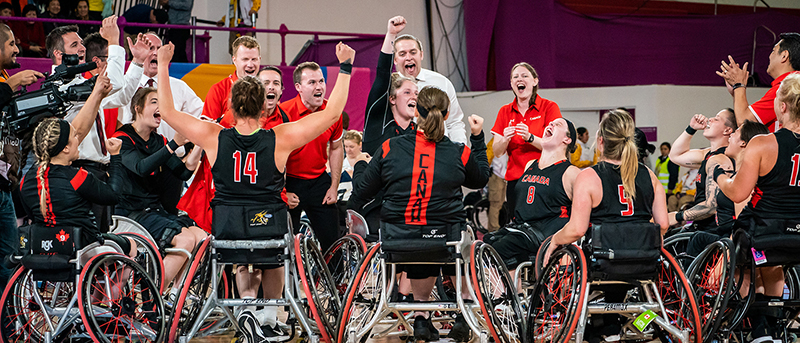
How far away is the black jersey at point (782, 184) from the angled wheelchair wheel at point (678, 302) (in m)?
A: 0.56

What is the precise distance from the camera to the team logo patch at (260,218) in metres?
3.63

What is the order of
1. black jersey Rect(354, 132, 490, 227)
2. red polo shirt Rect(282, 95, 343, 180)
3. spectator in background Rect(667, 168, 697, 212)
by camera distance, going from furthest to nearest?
spectator in background Rect(667, 168, 697, 212)
red polo shirt Rect(282, 95, 343, 180)
black jersey Rect(354, 132, 490, 227)

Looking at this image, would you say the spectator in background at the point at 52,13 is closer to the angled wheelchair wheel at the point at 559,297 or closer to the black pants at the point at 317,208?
the black pants at the point at 317,208

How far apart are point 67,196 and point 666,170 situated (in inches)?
394

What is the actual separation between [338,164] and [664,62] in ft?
31.4

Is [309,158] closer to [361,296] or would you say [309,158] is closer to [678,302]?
[361,296]

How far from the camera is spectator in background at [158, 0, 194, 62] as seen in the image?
9.73 metres

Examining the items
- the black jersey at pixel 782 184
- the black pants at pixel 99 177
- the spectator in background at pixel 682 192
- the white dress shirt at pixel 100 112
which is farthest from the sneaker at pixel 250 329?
the spectator in background at pixel 682 192

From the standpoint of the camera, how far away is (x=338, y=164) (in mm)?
5055

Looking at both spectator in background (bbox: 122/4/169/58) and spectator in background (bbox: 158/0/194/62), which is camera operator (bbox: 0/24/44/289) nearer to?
spectator in background (bbox: 122/4/169/58)

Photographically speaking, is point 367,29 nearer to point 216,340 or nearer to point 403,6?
point 403,6

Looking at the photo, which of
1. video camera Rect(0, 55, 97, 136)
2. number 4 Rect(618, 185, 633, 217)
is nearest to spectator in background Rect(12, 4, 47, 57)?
video camera Rect(0, 55, 97, 136)

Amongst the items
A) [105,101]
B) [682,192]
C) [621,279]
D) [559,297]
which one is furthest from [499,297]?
[682,192]

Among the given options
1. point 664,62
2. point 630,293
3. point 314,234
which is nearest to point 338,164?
point 314,234
